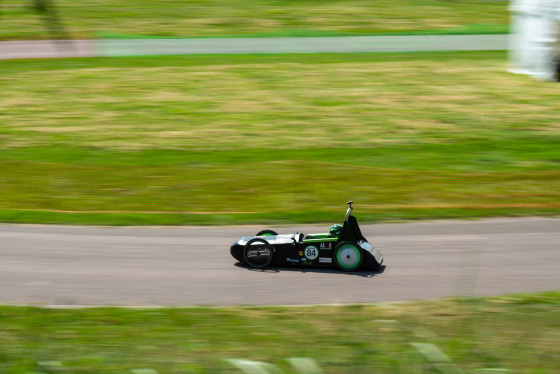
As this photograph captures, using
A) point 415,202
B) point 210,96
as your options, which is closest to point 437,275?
point 415,202

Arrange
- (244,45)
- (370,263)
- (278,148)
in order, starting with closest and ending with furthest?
1. (370,263)
2. (278,148)
3. (244,45)

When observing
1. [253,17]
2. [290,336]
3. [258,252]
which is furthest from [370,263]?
[253,17]

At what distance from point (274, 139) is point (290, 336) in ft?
42.4

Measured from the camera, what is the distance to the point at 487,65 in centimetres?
3081

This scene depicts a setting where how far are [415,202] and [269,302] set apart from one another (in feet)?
19.9

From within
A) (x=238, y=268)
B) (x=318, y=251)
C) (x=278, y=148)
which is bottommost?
(x=238, y=268)

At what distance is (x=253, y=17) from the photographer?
40312 millimetres

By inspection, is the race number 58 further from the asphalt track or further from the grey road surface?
the grey road surface

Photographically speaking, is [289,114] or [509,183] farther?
[289,114]

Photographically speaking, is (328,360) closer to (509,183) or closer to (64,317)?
(64,317)

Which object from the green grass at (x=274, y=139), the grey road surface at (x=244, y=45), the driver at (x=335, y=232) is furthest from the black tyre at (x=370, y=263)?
the grey road surface at (x=244, y=45)

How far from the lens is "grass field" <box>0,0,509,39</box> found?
3778cm

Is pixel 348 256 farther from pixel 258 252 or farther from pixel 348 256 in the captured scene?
pixel 258 252

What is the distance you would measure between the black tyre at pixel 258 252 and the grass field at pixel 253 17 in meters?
27.7
